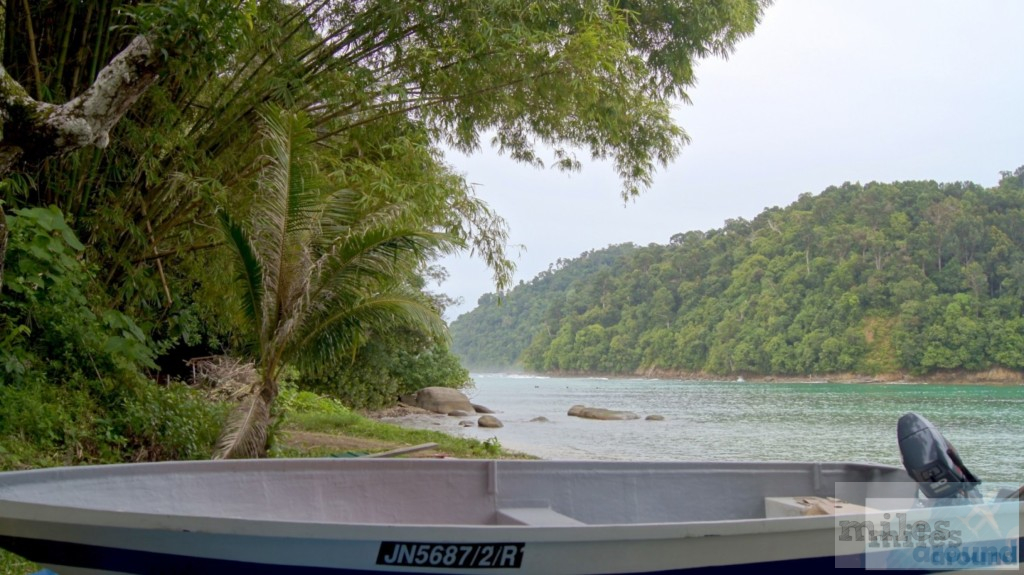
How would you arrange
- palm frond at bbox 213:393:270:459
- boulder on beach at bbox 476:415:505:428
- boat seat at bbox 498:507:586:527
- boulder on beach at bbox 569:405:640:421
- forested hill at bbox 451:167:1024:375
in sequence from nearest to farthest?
boat seat at bbox 498:507:586:527, palm frond at bbox 213:393:270:459, boulder on beach at bbox 476:415:505:428, boulder on beach at bbox 569:405:640:421, forested hill at bbox 451:167:1024:375

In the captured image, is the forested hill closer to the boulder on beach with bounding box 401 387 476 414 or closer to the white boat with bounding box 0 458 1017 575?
the boulder on beach with bounding box 401 387 476 414

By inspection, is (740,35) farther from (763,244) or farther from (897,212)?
(763,244)

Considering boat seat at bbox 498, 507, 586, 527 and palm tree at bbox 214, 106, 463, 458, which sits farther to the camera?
palm tree at bbox 214, 106, 463, 458

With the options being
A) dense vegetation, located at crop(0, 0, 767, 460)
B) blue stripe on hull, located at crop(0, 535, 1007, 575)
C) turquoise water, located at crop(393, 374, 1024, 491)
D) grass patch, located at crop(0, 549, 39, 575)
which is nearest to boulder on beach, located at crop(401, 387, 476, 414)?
turquoise water, located at crop(393, 374, 1024, 491)

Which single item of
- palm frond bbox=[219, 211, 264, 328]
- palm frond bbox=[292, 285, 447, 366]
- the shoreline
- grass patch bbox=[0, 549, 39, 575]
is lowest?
grass patch bbox=[0, 549, 39, 575]

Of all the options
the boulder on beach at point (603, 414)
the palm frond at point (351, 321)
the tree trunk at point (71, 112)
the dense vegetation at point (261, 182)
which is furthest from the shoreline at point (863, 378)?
the tree trunk at point (71, 112)

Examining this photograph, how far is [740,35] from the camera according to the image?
8695mm

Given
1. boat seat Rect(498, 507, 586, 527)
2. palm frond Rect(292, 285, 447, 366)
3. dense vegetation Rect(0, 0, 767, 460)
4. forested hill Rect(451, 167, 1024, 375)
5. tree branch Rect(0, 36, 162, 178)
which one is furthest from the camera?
forested hill Rect(451, 167, 1024, 375)

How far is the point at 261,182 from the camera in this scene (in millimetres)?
7004

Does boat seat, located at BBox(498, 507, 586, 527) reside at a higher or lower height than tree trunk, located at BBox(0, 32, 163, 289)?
lower

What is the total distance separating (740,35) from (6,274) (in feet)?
23.8

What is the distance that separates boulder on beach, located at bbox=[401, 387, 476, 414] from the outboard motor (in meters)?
21.1

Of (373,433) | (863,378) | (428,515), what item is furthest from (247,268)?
(863,378)

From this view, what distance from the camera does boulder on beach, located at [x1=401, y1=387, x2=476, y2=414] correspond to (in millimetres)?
24328
